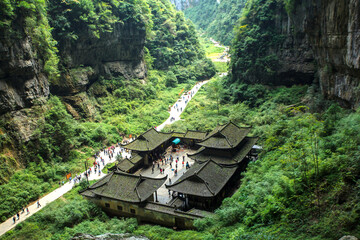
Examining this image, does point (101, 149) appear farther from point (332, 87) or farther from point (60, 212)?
point (332, 87)

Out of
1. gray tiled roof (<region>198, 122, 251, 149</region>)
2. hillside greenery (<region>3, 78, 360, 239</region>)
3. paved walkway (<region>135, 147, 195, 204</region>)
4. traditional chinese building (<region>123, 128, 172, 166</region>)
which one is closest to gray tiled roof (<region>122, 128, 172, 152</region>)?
traditional chinese building (<region>123, 128, 172, 166</region>)

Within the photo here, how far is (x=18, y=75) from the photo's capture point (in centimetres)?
3412

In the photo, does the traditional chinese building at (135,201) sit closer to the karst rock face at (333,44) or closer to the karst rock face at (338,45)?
the karst rock face at (338,45)

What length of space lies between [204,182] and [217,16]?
115207 millimetres

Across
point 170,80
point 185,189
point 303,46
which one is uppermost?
point 303,46

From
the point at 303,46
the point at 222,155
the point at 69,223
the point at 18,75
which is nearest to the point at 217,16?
the point at 303,46

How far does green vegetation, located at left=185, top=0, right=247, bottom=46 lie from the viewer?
108 meters

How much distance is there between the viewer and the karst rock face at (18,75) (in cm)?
3181

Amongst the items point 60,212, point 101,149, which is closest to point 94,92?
point 101,149

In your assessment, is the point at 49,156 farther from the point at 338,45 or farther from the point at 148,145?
the point at 338,45

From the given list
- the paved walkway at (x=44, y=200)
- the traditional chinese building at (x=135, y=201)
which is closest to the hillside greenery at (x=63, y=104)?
the paved walkway at (x=44, y=200)

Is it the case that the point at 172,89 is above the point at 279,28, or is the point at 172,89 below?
below

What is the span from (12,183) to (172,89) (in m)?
45.7

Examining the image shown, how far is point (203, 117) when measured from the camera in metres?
48.5
